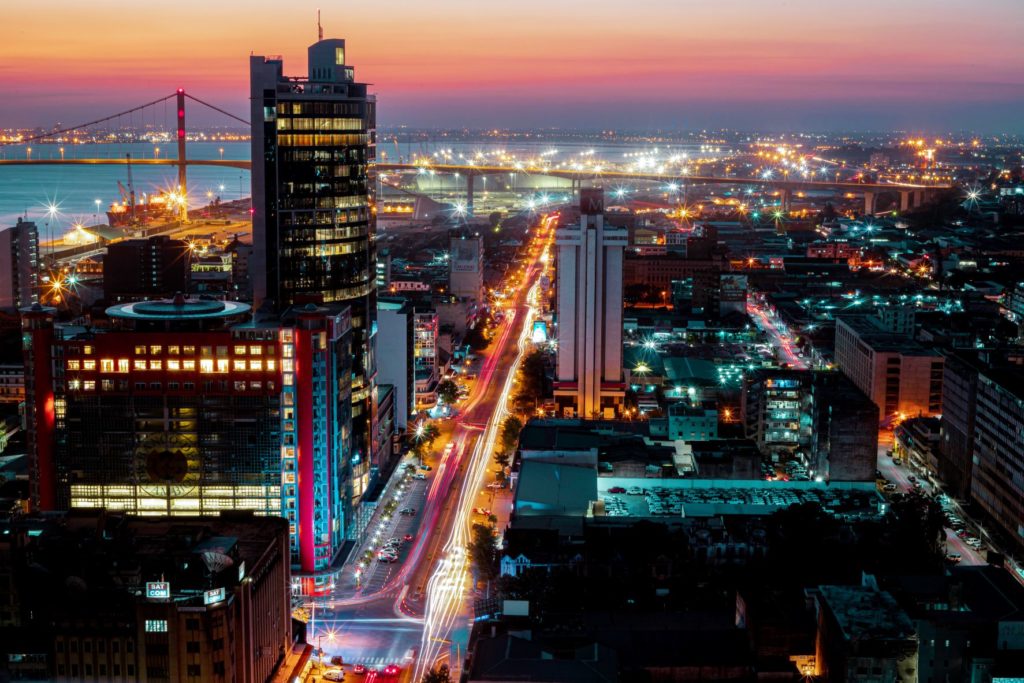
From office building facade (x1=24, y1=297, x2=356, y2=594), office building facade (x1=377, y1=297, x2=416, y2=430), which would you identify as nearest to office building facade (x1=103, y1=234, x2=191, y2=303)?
office building facade (x1=377, y1=297, x2=416, y2=430)

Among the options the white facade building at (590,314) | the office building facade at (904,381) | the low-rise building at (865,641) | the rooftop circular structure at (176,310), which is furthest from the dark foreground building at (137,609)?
the office building facade at (904,381)

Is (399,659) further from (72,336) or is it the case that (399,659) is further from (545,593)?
(72,336)

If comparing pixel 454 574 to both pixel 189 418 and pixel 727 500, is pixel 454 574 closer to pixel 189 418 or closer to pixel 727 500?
pixel 189 418

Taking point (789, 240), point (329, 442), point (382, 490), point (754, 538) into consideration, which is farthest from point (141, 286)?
point (789, 240)

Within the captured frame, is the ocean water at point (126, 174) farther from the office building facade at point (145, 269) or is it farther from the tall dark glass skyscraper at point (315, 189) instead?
the tall dark glass skyscraper at point (315, 189)

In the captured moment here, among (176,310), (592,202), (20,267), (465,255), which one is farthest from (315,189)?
(20,267)
